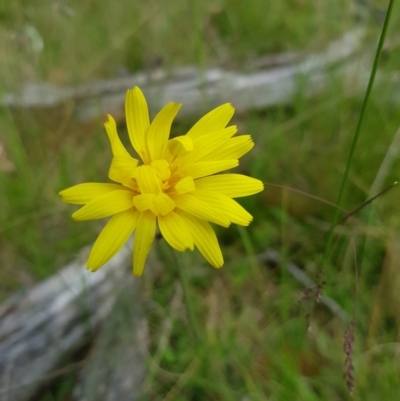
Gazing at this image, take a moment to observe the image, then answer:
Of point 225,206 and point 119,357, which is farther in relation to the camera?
point 119,357

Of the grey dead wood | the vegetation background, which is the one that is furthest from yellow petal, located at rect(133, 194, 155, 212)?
the grey dead wood

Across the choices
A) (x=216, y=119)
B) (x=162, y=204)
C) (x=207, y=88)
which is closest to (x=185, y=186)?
(x=162, y=204)

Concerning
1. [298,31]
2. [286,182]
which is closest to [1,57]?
[286,182]

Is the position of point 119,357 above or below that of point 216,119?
below

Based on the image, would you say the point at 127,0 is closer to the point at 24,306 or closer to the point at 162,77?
the point at 162,77

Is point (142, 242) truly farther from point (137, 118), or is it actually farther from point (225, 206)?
point (137, 118)

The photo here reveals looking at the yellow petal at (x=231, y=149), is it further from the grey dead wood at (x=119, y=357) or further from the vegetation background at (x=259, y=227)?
the grey dead wood at (x=119, y=357)

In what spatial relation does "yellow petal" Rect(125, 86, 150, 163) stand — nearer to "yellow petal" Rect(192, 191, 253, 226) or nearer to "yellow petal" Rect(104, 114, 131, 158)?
"yellow petal" Rect(104, 114, 131, 158)

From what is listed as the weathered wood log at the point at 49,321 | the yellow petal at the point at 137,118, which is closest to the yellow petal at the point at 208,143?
the yellow petal at the point at 137,118
